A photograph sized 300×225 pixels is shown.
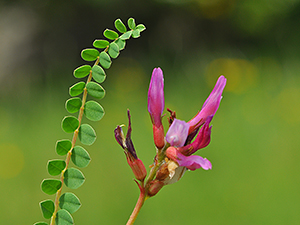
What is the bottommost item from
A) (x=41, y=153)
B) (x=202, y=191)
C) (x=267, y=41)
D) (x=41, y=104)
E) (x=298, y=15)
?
(x=202, y=191)

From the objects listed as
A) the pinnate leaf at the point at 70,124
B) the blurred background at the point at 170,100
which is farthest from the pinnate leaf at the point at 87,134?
the blurred background at the point at 170,100

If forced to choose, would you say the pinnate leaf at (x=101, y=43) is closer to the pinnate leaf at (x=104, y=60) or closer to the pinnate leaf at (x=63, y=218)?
the pinnate leaf at (x=104, y=60)

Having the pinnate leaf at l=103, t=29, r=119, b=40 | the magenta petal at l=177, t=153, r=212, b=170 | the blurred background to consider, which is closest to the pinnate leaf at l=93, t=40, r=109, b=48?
the pinnate leaf at l=103, t=29, r=119, b=40

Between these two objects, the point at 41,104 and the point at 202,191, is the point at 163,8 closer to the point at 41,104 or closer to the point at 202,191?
the point at 41,104

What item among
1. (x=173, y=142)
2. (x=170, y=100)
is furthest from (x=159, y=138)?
(x=170, y=100)

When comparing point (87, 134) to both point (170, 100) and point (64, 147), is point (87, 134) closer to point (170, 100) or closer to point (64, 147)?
point (64, 147)

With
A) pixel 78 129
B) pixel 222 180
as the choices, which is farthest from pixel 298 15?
pixel 78 129

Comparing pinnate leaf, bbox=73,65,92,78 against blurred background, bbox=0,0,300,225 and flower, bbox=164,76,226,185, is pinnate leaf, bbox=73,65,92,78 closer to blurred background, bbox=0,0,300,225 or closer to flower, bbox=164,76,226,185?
flower, bbox=164,76,226,185
